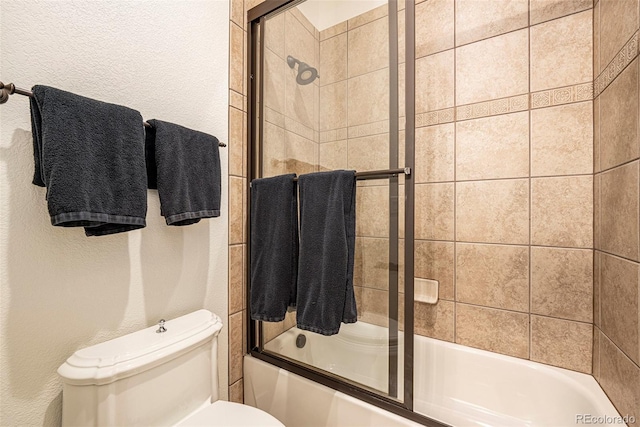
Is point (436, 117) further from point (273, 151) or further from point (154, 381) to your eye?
point (154, 381)

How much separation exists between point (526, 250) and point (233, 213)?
1.42 metres

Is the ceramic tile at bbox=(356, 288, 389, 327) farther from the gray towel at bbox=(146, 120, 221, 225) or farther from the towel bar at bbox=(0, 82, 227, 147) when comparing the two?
the towel bar at bbox=(0, 82, 227, 147)

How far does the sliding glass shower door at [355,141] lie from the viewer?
998 millimetres

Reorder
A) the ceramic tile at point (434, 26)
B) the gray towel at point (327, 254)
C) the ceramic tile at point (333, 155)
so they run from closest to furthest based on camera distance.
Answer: the gray towel at point (327, 254)
the ceramic tile at point (333, 155)
the ceramic tile at point (434, 26)

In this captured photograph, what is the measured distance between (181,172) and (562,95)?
65.2 inches

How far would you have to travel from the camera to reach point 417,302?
1.64 metres

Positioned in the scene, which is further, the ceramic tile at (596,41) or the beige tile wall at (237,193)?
the beige tile wall at (237,193)

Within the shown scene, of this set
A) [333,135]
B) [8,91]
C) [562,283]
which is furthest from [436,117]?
[8,91]

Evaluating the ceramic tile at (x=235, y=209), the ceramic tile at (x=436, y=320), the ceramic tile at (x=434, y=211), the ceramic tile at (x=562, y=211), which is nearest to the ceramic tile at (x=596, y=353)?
the ceramic tile at (x=562, y=211)

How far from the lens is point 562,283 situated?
1.31 metres

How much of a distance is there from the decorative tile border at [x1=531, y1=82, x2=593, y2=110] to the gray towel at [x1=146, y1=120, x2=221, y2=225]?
4.91 feet

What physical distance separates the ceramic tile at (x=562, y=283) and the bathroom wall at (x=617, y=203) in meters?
0.04

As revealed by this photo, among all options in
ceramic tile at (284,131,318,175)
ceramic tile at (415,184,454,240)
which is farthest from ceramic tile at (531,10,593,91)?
ceramic tile at (284,131,318,175)

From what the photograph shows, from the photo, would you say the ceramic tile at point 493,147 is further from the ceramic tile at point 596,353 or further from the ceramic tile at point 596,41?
the ceramic tile at point 596,353
